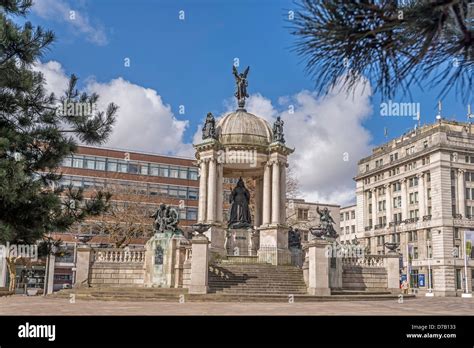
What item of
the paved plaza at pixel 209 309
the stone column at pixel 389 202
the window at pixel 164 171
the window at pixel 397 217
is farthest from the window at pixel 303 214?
the paved plaza at pixel 209 309

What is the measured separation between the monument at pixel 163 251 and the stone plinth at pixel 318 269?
6.36 metres

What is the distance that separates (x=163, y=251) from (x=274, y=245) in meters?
6.58

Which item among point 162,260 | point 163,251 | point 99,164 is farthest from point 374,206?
point 162,260

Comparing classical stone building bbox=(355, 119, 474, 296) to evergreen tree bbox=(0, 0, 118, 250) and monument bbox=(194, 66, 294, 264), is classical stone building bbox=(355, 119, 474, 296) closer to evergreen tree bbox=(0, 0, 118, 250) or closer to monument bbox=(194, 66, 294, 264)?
monument bbox=(194, 66, 294, 264)

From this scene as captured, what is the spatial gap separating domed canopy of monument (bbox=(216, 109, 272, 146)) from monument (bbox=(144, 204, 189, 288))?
6567 millimetres

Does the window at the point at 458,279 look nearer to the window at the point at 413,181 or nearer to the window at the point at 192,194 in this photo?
the window at the point at 413,181

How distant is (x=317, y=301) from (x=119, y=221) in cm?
2710

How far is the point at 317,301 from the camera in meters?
23.6

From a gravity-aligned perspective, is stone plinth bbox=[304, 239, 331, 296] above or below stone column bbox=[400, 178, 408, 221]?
below

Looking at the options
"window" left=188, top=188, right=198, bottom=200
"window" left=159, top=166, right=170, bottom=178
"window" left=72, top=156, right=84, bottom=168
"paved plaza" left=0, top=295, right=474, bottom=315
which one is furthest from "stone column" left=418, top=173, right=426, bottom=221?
"paved plaza" left=0, top=295, right=474, bottom=315

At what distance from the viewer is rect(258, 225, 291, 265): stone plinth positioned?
2938 cm

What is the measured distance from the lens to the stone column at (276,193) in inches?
1202
